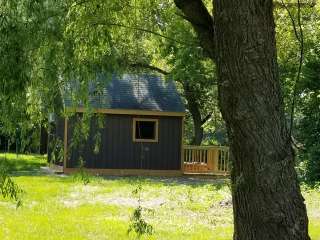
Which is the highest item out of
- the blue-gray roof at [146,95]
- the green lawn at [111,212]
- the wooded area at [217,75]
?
the blue-gray roof at [146,95]

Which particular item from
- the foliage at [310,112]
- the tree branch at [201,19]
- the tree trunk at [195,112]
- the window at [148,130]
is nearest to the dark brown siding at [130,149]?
the window at [148,130]

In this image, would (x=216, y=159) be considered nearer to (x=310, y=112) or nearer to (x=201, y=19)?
(x=310, y=112)

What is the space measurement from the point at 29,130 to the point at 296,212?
235 centimetres

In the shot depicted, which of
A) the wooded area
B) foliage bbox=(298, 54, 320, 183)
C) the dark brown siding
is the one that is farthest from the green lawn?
the dark brown siding

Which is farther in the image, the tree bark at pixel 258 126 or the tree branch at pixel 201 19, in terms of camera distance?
the tree branch at pixel 201 19

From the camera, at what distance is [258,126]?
4145 millimetres

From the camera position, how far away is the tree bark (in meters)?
4.14

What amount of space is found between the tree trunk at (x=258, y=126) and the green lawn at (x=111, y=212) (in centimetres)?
219

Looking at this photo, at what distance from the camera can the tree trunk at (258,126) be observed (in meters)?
4.14

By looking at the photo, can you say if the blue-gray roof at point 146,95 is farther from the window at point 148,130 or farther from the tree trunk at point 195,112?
the tree trunk at point 195,112

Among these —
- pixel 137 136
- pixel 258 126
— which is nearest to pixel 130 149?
pixel 137 136

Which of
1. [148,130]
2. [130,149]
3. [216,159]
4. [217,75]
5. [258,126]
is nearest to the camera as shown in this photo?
[258,126]

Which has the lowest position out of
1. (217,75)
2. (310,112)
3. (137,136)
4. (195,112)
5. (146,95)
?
(137,136)

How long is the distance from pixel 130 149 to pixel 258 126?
18.5 m
